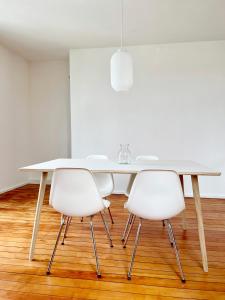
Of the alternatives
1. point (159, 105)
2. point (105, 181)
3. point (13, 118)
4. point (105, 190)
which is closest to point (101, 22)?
point (159, 105)

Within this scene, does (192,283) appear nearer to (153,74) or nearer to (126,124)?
(126,124)

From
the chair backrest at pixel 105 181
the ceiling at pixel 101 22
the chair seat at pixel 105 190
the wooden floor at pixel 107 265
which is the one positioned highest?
the ceiling at pixel 101 22

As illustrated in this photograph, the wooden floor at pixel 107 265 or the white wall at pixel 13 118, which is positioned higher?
the white wall at pixel 13 118

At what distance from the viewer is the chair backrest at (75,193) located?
1766 millimetres

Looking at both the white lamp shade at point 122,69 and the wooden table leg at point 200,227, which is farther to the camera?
the white lamp shade at point 122,69

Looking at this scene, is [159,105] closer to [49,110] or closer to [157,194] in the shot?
[49,110]

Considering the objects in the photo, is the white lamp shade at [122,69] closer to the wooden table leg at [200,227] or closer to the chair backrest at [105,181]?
the chair backrest at [105,181]

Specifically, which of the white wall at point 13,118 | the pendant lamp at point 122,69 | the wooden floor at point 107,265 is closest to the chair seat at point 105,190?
the wooden floor at point 107,265

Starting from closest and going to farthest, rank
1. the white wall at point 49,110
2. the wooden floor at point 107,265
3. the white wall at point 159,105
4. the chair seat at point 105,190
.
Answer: the wooden floor at point 107,265 → the chair seat at point 105,190 → the white wall at point 159,105 → the white wall at point 49,110

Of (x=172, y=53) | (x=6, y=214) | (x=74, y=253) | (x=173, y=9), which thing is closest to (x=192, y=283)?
(x=74, y=253)

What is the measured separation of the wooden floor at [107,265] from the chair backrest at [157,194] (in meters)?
0.48

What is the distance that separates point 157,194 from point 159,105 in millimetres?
2787

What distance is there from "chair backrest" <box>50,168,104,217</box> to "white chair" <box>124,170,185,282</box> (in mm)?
297

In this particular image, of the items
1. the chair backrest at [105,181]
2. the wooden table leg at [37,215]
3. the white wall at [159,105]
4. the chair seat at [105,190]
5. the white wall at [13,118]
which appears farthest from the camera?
the white wall at [13,118]
